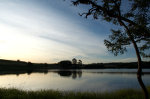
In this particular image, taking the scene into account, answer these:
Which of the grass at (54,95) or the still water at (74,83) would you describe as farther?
the still water at (74,83)

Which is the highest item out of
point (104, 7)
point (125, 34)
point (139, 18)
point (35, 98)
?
point (104, 7)

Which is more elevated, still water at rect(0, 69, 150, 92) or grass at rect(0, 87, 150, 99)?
grass at rect(0, 87, 150, 99)

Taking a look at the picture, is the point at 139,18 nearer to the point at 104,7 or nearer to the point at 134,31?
the point at 134,31

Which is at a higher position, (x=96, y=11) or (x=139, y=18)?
(x=96, y=11)

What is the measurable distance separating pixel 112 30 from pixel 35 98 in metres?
10.8

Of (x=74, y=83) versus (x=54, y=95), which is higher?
(x=54, y=95)

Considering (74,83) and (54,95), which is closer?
(54,95)

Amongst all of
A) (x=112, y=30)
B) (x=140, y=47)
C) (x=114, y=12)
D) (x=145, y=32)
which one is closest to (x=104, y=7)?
(x=114, y=12)

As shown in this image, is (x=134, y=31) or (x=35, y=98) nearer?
(x=134, y=31)

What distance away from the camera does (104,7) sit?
1099 cm

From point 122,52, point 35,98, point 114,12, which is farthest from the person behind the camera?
point 35,98

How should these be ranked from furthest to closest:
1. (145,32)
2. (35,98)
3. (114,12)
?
(35,98), (114,12), (145,32)

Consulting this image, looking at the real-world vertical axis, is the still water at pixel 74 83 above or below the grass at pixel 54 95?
below

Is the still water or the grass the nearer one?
the grass
